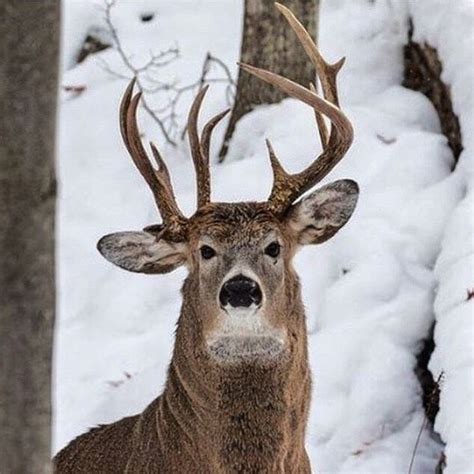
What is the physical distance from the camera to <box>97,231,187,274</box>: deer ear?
6.00 metres

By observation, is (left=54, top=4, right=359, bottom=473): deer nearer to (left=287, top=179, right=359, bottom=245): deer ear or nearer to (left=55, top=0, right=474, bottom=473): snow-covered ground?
(left=287, top=179, right=359, bottom=245): deer ear

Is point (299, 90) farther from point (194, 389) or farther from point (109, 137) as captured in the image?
point (109, 137)

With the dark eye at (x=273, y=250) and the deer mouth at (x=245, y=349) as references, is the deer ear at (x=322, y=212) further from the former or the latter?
the deer mouth at (x=245, y=349)

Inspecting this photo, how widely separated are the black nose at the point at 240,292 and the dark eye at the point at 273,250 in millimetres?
243

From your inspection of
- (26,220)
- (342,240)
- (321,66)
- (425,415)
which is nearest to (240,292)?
(321,66)

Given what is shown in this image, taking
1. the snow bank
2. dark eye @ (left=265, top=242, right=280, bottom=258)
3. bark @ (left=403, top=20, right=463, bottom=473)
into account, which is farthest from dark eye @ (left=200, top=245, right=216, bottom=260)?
bark @ (left=403, top=20, right=463, bottom=473)

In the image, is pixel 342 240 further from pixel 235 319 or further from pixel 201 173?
pixel 235 319

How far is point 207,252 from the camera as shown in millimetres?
5734

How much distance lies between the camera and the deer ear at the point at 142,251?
600cm

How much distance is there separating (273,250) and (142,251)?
55 centimetres

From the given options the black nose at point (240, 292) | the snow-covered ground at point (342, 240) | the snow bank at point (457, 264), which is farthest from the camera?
the snow-covered ground at point (342, 240)

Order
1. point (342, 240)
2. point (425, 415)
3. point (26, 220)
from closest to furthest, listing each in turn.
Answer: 1. point (26, 220)
2. point (425, 415)
3. point (342, 240)

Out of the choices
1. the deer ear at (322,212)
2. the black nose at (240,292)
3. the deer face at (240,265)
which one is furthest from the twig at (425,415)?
the black nose at (240,292)

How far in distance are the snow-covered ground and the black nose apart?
1.63 m
